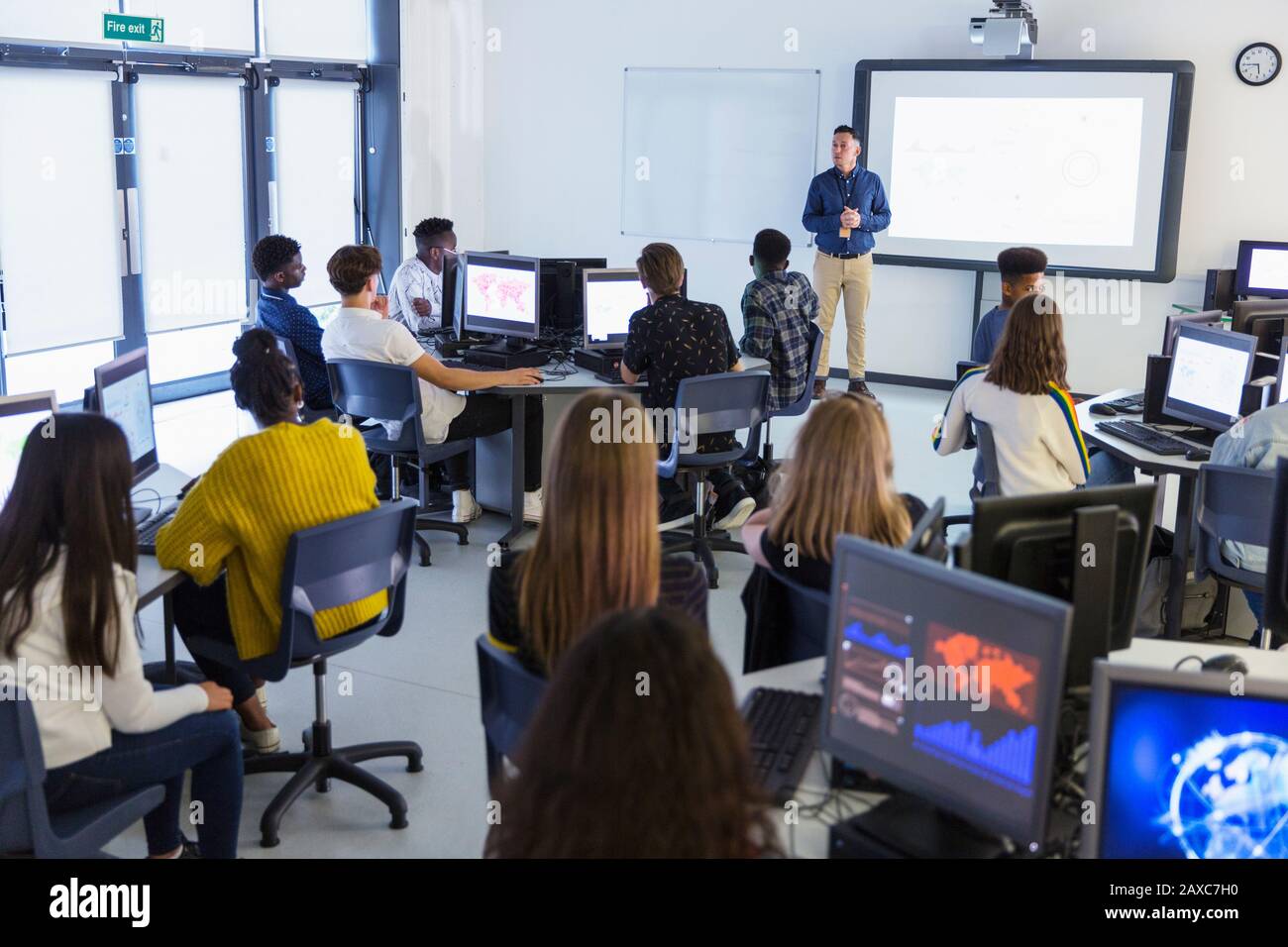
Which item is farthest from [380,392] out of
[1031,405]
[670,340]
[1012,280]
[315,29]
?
[315,29]

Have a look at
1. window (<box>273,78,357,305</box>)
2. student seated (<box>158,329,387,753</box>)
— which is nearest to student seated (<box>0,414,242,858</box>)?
student seated (<box>158,329,387,753</box>)

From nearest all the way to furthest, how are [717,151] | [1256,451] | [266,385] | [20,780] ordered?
[20,780] < [266,385] < [1256,451] < [717,151]

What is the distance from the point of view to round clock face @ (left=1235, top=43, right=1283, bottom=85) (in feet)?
24.2

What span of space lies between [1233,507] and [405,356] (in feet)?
10.0

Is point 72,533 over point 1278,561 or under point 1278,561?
over

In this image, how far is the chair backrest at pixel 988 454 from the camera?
442cm

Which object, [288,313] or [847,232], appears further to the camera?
[847,232]

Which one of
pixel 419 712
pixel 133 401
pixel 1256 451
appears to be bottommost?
pixel 419 712

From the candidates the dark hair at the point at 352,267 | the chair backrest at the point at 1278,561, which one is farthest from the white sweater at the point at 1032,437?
the dark hair at the point at 352,267

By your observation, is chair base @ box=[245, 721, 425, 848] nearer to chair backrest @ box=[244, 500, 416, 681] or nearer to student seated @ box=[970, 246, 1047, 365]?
chair backrest @ box=[244, 500, 416, 681]

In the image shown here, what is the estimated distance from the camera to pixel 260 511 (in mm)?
3143

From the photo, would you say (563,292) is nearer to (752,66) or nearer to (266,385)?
(266,385)

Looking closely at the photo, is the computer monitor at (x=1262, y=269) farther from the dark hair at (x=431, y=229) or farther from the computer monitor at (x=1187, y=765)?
the computer monitor at (x=1187, y=765)

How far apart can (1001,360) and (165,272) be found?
217 inches
